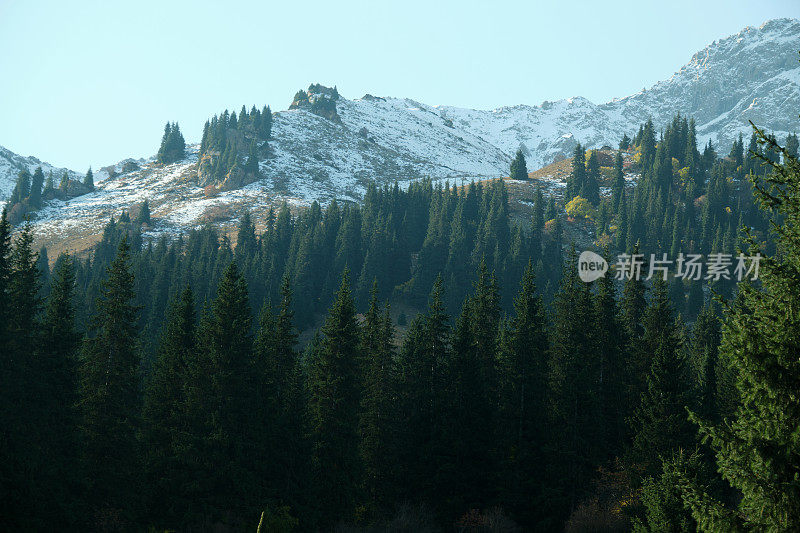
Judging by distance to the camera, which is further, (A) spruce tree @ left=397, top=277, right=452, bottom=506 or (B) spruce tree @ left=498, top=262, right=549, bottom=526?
(A) spruce tree @ left=397, top=277, right=452, bottom=506

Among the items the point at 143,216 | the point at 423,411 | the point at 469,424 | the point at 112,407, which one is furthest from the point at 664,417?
the point at 143,216

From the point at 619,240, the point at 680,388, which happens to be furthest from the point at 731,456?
the point at 619,240

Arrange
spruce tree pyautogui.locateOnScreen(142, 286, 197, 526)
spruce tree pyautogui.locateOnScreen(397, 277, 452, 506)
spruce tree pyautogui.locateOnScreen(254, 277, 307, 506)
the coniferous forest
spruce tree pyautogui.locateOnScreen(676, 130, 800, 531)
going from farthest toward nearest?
spruce tree pyautogui.locateOnScreen(397, 277, 452, 506) → spruce tree pyautogui.locateOnScreen(254, 277, 307, 506) → spruce tree pyautogui.locateOnScreen(142, 286, 197, 526) → the coniferous forest → spruce tree pyautogui.locateOnScreen(676, 130, 800, 531)

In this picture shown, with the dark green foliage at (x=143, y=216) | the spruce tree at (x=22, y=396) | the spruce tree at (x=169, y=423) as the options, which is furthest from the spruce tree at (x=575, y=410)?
the dark green foliage at (x=143, y=216)

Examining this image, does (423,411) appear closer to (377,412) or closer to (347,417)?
(377,412)

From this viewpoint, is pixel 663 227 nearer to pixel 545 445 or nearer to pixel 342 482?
pixel 545 445

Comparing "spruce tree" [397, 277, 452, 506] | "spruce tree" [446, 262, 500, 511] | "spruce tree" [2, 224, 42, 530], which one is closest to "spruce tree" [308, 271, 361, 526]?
"spruce tree" [397, 277, 452, 506]

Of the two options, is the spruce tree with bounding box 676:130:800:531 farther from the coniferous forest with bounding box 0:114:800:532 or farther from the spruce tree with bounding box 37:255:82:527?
the spruce tree with bounding box 37:255:82:527

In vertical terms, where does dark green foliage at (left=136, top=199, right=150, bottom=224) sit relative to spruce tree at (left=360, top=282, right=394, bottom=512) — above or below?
above

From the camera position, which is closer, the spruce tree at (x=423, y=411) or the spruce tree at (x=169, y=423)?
the spruce tree at (x=169, y=423)

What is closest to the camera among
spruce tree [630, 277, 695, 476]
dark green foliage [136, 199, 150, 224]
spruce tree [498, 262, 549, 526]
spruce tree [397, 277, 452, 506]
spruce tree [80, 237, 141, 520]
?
spruce tree [80, 237, 141, 520]

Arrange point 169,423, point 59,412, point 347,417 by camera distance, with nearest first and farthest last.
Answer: point 59,412 → point 169,423 → point 347,417

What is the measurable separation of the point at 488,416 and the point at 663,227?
11438 centimetres

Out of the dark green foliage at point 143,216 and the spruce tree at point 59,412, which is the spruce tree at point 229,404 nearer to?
the spruce tree at point 59,412
